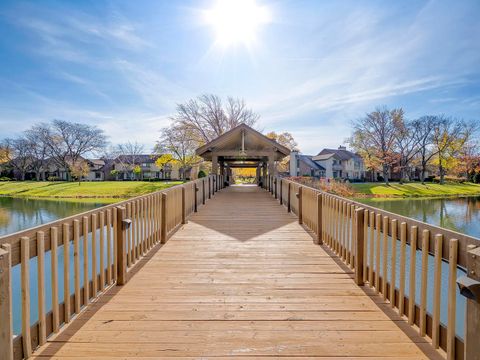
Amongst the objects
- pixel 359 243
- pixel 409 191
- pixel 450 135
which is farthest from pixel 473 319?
pixel 450 135

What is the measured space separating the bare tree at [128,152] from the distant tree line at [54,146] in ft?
19.1

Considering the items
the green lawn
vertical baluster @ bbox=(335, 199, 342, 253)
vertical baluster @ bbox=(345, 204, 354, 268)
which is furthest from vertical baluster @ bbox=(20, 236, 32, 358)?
the green lawn

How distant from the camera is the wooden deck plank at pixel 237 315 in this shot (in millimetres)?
2199

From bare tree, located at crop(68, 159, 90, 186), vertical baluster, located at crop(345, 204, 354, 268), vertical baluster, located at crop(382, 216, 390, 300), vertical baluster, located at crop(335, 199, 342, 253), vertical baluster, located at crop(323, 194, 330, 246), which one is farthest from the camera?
bare tree, located at crop(68, 159, 90, 186)

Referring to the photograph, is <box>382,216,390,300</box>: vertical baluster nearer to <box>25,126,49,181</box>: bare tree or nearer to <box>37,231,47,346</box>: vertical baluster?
<box>37,231,47,346</box>: vertical baluster

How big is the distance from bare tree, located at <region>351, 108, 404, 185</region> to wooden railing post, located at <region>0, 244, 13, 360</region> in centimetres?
4362

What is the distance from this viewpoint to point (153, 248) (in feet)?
16.4

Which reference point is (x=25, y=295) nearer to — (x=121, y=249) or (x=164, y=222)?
(x=121, y=249)

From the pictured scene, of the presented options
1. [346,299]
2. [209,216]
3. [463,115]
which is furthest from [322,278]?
[463,115]

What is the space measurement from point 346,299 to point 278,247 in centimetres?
218

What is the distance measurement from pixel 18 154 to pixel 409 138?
72.8 m

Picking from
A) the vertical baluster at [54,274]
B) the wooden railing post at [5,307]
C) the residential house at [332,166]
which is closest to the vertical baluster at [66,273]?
the vertical baluster at [54,274]

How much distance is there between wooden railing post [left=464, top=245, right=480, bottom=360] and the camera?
1.70 metres

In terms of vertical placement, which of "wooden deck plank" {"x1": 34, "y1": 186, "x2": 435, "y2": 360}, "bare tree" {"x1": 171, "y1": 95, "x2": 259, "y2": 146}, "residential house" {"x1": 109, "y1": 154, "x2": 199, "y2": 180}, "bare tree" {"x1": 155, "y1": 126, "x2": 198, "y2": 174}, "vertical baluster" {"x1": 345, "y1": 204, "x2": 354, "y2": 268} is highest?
"bare tree" {"x1": 171, "y1": 95, "x2": 259, "y2": 146}
